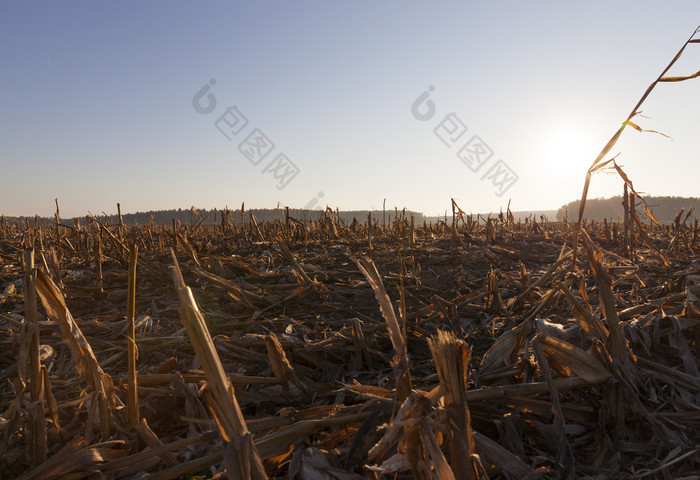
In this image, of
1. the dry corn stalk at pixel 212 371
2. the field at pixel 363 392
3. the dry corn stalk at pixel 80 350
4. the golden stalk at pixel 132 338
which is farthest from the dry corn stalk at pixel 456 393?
the dry corn stalk at pixel 80 350

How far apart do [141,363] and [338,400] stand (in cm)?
132

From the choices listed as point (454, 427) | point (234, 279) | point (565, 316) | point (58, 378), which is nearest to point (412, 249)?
point (234, 279)

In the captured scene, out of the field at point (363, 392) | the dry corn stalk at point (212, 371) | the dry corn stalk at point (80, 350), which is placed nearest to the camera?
the dry corn stalk at point (212, 371)

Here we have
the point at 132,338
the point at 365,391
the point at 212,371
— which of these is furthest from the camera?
the point at 365,391

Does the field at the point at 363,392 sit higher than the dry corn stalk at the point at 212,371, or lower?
lower

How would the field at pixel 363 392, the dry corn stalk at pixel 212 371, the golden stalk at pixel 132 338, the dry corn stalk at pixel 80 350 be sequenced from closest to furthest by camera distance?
the dry corn stalk at pixel 212 371, the field at pixel 363 392, the golden stalk at pixel 132 338, the dry corn stalk at pixel 80 350

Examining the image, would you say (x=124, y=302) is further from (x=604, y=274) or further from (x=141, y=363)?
(x=604, y=274)

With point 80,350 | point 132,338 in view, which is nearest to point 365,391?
point 132,338

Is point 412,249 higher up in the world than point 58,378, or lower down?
higher up

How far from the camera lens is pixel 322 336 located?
2799mm

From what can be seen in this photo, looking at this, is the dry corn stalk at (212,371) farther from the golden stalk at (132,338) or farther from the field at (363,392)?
the golden stalk at (132,338)

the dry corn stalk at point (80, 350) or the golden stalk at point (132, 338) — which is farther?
the dry corn stalk at point (80, 350)

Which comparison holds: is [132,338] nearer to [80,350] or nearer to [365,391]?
[80,350]

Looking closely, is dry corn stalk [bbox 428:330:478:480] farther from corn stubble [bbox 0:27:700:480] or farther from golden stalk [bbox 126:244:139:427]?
golden stalk [bbox 126:244:139:427]
